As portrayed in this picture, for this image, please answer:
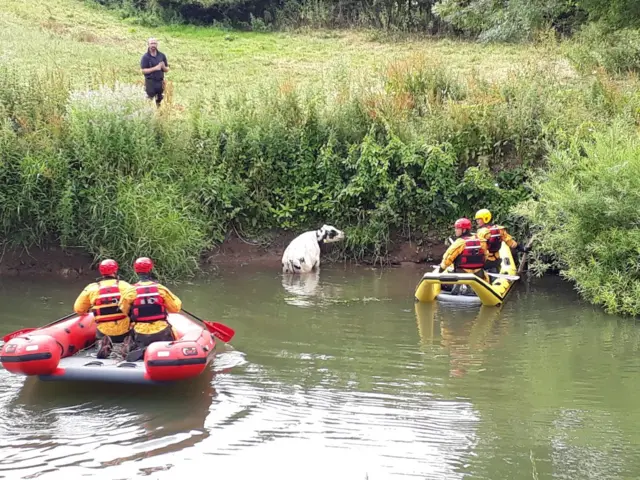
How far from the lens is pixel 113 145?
1212 cm

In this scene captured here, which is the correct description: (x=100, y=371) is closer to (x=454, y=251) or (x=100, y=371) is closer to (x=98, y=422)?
(x=98, y=422)

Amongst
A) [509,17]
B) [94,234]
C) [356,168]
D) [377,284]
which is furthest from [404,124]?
[509,17]

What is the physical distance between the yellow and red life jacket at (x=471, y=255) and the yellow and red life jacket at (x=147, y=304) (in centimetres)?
480

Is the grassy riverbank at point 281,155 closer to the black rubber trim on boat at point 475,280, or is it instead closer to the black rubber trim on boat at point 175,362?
the black rubber trim on boat at point 475,280

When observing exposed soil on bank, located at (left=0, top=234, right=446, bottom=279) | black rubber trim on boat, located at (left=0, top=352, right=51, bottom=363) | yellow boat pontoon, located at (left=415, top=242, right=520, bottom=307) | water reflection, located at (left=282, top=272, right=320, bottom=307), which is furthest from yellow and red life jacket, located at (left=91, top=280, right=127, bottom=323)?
exposed soil on bank, located at (left=0, top=234, right=446, bottom=279)

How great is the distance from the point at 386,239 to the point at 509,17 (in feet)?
29.7

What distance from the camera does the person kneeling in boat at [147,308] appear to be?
7355 mm

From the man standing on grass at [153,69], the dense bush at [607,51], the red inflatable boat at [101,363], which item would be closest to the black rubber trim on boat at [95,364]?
the red inflatable boat at [101,363]

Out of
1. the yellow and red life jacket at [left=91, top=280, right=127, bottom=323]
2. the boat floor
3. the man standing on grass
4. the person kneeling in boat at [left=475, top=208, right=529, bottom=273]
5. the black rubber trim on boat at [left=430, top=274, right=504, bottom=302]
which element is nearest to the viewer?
the boat floor

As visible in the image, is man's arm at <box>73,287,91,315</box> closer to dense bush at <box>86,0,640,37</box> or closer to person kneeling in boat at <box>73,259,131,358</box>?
person kneeling in boat at <box>73,259,131,358</box>

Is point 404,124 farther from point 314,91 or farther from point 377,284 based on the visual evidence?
point 377,284

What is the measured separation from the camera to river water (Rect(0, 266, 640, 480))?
5512 millimetres

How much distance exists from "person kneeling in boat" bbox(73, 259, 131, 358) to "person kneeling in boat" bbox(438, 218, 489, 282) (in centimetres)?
484

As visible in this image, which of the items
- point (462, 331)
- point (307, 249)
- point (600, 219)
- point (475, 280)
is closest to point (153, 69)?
point (307, 249)
